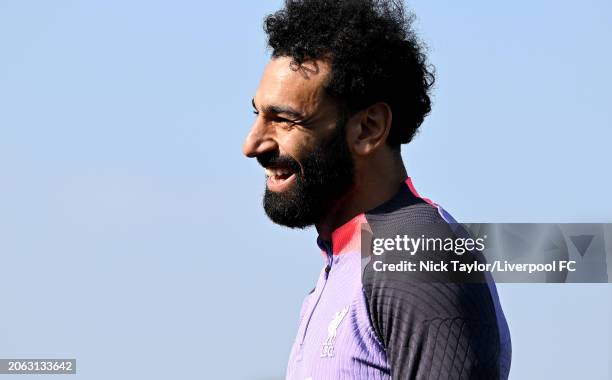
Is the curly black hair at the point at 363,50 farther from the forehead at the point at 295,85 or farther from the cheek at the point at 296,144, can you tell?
the cheek at the point at 296,144

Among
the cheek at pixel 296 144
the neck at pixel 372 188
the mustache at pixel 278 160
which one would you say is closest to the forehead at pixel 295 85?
the cheek at pixel 296 144

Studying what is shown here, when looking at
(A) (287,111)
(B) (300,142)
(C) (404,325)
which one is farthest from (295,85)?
(C) (404,325)

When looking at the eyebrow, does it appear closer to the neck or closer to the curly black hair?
the curly black hair

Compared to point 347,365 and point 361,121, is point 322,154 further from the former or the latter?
point 347,365

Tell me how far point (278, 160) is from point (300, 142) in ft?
0.47

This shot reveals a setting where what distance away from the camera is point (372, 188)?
4.82 m

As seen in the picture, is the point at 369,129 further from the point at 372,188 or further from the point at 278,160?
the point at 278,160

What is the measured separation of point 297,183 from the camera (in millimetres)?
4918

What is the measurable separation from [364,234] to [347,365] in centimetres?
68

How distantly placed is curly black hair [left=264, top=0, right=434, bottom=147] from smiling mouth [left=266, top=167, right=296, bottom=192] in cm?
41

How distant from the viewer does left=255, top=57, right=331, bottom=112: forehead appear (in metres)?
4.86

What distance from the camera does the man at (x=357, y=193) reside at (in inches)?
163

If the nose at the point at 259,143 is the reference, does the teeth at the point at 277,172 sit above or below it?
below

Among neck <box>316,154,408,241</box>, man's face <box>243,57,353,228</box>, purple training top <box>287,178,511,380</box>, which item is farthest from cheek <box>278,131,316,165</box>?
purple training top <box>287,178,511,380</box>
